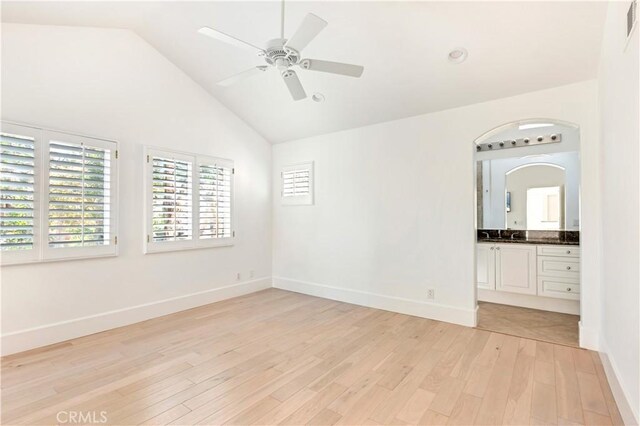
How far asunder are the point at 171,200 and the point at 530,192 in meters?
5.26

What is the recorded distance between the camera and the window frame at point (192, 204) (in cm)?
379

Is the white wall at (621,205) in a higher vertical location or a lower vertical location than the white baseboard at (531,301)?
higher

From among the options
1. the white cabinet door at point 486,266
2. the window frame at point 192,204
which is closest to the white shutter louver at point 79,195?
the window frame at point 192,204

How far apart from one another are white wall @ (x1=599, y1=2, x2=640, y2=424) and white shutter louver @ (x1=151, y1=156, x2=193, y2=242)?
14.3 feet

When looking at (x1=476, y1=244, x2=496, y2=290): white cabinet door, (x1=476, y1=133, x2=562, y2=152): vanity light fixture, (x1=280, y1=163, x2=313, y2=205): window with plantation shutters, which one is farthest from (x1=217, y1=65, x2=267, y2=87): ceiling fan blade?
(x1=476, y1=133, x2=562, y2=152): vanity light fixture

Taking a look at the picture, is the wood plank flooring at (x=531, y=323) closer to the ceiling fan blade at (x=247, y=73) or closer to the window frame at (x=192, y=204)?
the ceiling fan blade at (x=247, y=73)

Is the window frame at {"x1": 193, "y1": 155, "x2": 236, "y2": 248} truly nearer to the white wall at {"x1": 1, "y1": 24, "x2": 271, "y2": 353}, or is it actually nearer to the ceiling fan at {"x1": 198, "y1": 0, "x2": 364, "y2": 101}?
the white wall at {"x1": 1, "y1": 24, "x2": 271, "y2": 353}

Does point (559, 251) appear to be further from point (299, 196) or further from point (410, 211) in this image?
point (299, 196)

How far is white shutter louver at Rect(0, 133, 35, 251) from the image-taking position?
2.78m

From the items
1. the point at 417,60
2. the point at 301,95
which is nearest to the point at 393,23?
the point at 417,60

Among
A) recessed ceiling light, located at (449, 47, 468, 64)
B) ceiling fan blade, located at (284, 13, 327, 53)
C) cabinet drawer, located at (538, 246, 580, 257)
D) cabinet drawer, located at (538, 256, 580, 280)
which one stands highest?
recessed ceiling light, located at (449, 47, 468, 64)

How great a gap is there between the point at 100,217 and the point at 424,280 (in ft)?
Answer: 12.8

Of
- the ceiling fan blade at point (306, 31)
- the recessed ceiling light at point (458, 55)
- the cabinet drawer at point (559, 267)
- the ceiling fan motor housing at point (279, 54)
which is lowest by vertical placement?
the cabinet drawer at point (559, 267)

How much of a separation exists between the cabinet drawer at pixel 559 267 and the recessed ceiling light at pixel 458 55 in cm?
289
